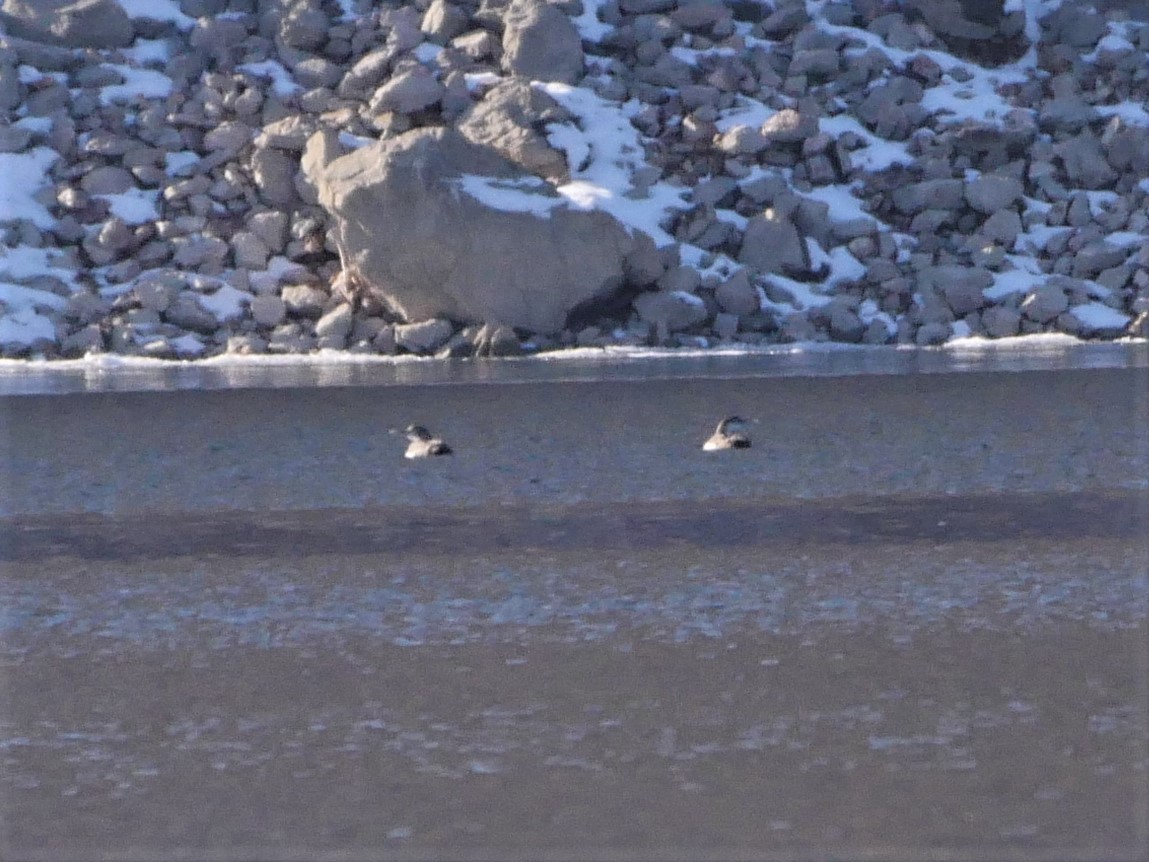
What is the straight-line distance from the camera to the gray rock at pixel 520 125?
75.6 ft

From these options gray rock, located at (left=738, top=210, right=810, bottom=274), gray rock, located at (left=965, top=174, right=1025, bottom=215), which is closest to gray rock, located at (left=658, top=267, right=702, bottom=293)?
gray rock, located at (left=738, top=210, right=810, bottom=274)

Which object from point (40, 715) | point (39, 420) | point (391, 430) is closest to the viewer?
point (40, 715)

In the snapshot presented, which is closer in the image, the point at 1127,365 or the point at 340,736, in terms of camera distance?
the point at 340,736

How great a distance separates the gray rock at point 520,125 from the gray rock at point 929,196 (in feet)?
13.8

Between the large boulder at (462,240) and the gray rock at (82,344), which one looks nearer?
the large boulder at (462,240)

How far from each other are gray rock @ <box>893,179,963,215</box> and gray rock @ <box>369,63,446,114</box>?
19.2ft

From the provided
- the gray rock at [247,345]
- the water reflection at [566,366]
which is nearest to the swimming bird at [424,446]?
the water reflection at [566,366]

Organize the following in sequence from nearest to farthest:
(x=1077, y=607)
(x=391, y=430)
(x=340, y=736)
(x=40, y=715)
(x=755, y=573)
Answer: (x=340, y=736)
(x=40, y=715)
(x=1077, y=607)
(x=755, y=573)
(x=391, y=430)

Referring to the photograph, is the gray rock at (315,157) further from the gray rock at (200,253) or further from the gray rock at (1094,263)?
the gray rock at (1094,263)

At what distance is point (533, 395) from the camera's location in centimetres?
1340

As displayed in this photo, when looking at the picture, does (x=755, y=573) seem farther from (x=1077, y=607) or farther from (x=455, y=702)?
(x=455, y=702)

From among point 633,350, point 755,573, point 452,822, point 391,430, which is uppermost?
point 452,822

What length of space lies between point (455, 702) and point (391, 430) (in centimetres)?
679

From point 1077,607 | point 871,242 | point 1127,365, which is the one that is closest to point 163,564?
point 1077,607
